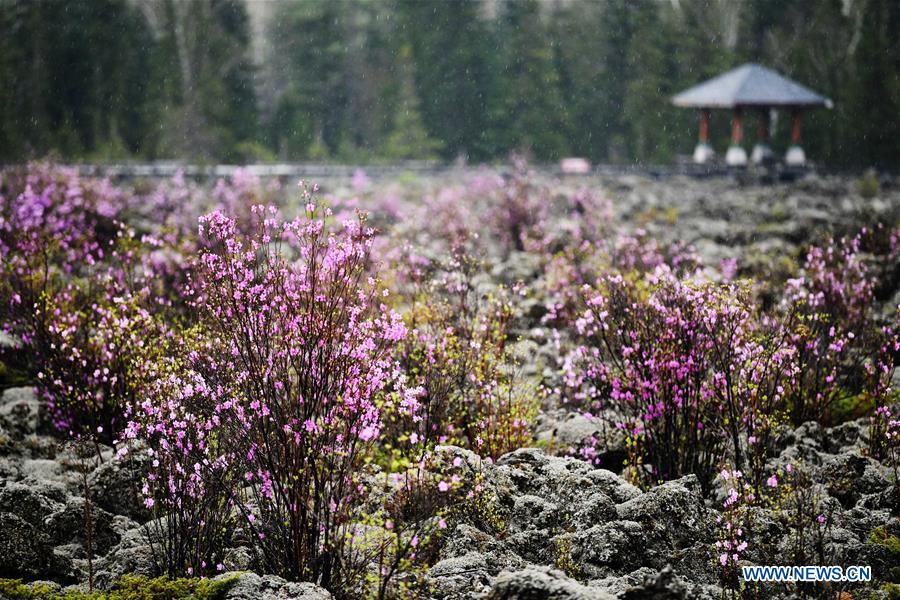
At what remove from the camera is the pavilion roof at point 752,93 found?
27109mm

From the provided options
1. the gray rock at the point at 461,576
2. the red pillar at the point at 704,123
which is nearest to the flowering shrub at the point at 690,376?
the gray rock at the point at 461,576

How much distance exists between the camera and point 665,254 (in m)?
14.1

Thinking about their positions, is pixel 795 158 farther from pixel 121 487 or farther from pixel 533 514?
pixel 121 487

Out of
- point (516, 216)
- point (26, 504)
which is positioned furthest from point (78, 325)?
point (516, 216)

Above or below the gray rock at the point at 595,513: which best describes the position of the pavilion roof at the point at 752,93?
above

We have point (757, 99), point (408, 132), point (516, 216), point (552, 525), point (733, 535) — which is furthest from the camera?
point (408, 132)

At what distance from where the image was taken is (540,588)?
4562mm

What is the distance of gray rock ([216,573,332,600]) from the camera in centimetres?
487

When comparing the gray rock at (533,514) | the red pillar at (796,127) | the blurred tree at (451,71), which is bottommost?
the gray rock at (533,514)

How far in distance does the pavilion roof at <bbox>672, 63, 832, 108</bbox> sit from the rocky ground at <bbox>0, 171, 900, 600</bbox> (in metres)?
21.4

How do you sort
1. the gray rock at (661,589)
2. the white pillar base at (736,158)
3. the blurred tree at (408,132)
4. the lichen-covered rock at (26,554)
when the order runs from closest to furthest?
the gray rock at (661,589)
the lichen-covered rock at (26,554)
the white pillar base at (736,158)
the blurred tree at (408,132)

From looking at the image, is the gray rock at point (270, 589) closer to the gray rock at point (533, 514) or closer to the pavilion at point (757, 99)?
the gray rock at point (533, 514)

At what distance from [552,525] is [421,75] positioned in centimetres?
4133

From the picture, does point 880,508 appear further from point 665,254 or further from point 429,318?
point 665,254
